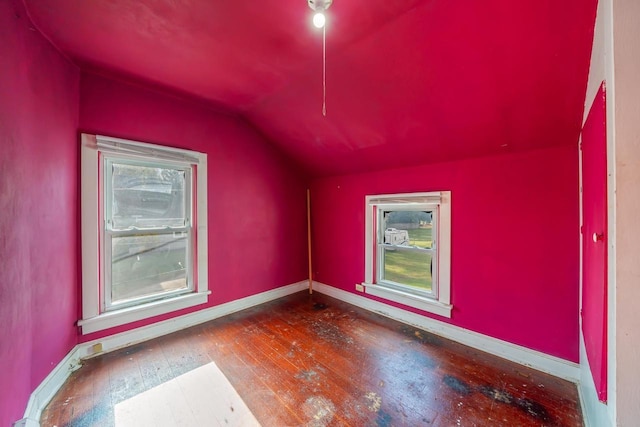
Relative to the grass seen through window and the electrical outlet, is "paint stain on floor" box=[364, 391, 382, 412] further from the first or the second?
the electrical outlet

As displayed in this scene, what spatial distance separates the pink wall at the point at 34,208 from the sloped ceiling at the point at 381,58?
0.83 feet

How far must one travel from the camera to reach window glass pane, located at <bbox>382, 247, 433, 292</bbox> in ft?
8.81

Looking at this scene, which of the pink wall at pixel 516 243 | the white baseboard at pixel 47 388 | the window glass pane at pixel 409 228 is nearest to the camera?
the white baseboard at pixel 47 388

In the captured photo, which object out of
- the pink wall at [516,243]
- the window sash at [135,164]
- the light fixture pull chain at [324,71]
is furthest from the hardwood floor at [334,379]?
the light fixture pull chain at [324,71]

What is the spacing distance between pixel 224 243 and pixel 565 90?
3.15m

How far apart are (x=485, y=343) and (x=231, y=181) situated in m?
3.04

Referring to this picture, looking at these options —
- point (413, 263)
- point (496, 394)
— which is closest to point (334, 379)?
point (496, 394)

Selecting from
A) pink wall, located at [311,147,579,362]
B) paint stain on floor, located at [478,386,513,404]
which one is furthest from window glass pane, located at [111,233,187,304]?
paint stain on floor, located at [478,386,513,404]

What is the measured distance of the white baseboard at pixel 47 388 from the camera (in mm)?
1375

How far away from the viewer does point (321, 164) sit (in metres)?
3.24

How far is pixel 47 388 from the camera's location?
1609 mm

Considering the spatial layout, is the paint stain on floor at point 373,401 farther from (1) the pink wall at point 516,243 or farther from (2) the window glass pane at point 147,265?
(2) the window glass pane at point 147,265

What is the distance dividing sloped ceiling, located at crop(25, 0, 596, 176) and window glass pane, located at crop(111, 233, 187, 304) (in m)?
1.47

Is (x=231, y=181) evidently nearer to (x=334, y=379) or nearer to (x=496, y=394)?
(x=334, y=379)
